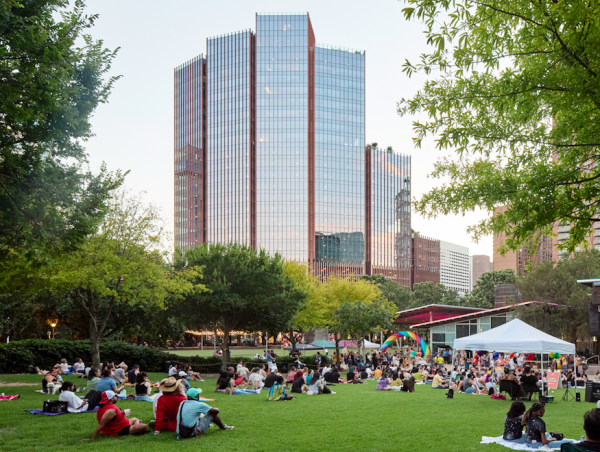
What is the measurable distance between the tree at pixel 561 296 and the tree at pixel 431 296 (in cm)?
→ 3992

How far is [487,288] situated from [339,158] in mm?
49058

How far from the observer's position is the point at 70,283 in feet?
71.5

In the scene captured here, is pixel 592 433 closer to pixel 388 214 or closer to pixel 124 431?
pixel 124 431

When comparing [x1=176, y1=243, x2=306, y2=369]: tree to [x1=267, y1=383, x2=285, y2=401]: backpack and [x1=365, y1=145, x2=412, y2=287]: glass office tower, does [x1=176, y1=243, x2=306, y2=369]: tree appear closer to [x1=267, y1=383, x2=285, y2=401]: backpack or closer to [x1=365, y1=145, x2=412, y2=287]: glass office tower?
[x1=267, y1=383, x2=285, y2=401]: backpack

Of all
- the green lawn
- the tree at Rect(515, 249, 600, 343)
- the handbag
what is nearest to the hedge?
the green lawn

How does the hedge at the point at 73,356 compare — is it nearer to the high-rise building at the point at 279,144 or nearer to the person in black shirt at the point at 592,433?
the person in black shirt at the point at 592,433

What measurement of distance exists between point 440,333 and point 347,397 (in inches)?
1411

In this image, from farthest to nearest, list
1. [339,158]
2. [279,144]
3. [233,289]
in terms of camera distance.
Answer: [339,158], [279,144], [233,289]

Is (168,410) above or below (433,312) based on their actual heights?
above

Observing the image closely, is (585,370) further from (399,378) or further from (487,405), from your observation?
(487,405)

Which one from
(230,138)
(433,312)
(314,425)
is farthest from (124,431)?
(230,138)

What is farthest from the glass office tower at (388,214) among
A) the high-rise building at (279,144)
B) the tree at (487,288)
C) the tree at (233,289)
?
the tree at (233,289)

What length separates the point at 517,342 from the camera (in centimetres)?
1903

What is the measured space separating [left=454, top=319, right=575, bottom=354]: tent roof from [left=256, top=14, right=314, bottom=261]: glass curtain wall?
100451mm
